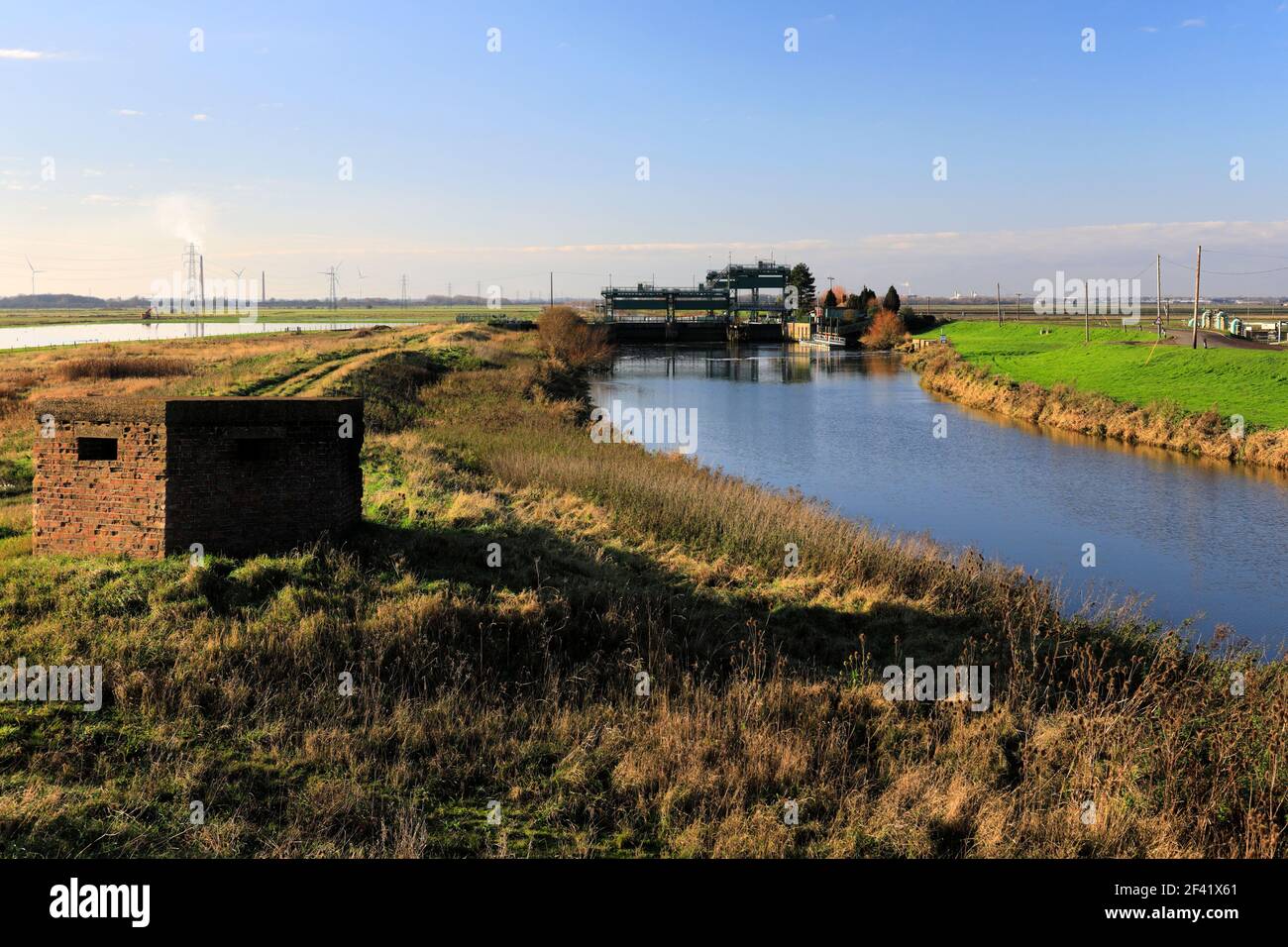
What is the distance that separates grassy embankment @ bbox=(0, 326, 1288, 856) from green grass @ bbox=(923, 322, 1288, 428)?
1057 inches

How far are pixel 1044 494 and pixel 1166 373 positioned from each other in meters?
22.0

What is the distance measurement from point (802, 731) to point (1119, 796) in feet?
9.29

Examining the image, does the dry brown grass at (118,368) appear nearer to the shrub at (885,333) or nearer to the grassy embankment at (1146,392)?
the grassy embankment at (1146,392)

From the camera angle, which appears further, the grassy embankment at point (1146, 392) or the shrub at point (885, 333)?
the shrub at point (885, 333)

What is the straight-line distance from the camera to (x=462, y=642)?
34.7 ft

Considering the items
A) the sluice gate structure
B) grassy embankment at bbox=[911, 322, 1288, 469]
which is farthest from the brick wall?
the sluice gate structure

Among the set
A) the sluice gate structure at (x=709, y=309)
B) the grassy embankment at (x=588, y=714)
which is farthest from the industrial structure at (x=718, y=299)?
the grassy embankment at (x=588, y=714)

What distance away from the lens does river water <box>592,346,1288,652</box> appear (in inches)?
701

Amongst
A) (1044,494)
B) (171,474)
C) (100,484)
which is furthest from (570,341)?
(171,474)

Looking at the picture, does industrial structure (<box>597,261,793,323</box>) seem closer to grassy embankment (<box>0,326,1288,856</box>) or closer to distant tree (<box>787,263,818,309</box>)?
distant tree (<box>787,263,818,309</box>)

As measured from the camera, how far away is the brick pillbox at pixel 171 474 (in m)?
11.2

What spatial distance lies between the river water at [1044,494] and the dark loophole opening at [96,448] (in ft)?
50.0

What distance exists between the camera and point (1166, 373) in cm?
4344

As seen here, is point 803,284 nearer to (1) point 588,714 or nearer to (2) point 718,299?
(2) point 718,299
